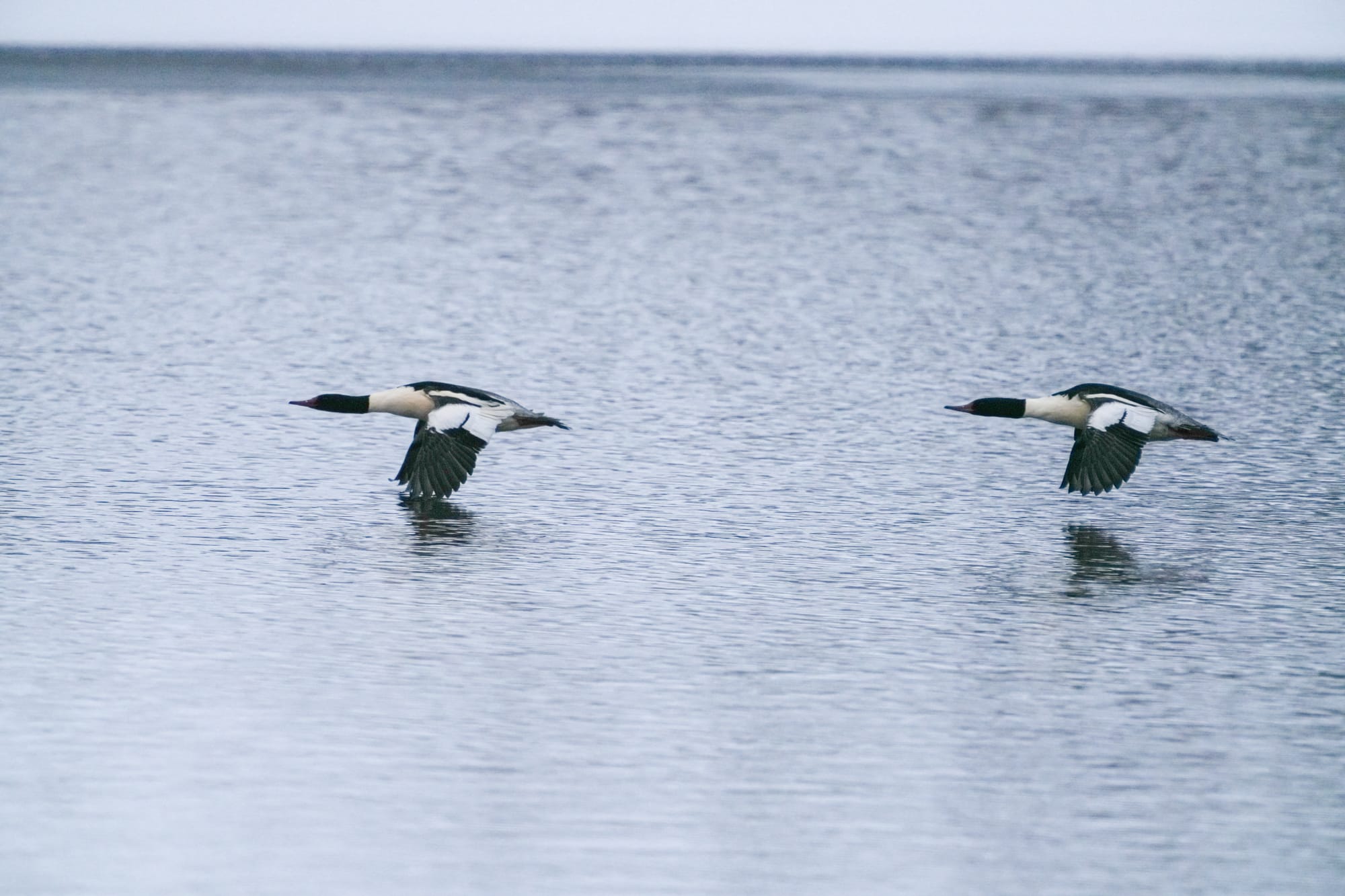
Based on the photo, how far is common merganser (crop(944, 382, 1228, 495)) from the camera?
474 inches

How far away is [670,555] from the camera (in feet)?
35.9

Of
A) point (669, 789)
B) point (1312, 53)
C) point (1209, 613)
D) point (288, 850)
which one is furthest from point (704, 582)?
point (1312, 53)

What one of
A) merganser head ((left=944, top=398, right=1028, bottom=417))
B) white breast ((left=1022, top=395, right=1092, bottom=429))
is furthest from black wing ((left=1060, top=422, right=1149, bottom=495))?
merganser head ((left=944, top=398, right=1028, bottom=417))

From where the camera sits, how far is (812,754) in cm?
787

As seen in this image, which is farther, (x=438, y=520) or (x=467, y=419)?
(x=467, y=419)

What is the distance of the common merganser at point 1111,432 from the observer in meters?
12.0

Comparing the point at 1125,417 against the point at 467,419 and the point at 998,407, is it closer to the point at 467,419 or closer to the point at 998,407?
the point at 998,407

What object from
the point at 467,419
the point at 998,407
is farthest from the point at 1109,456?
the point at 467,419

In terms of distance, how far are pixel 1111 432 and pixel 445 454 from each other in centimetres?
363

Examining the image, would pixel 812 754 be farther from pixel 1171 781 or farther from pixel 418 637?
pixel 418 637

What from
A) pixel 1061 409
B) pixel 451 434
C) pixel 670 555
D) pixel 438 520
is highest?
pixel 1061 409

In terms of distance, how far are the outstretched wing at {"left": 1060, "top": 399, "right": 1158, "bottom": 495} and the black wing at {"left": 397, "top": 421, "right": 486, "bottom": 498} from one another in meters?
3.28

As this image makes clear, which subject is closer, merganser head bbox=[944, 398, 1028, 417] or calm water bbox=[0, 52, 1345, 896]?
calm water bbox=[0, 52, 1345, 896]

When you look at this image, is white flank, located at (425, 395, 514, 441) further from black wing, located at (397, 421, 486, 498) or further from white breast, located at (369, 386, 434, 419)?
white breast, located at (369, 386, 434, 419)
